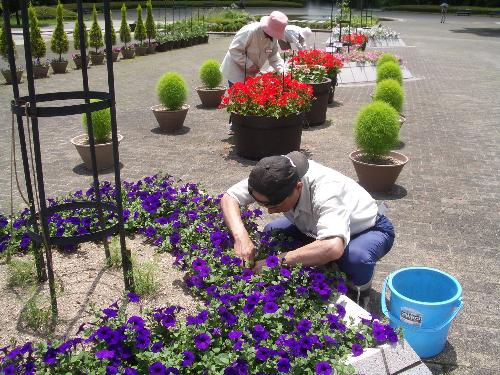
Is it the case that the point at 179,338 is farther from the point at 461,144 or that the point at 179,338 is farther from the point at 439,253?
the point at 461,144

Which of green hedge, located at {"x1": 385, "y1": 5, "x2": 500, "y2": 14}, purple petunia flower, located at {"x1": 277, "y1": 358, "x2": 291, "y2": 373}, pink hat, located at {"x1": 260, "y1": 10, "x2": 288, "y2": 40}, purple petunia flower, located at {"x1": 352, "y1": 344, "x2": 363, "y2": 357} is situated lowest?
purple petunia flower, located at {"x1": 352, "y1": 344, "x2": 363, "y2": 357}

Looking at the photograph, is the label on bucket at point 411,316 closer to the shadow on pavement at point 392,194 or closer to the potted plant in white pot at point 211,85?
the shadow on pavement at point 392,194

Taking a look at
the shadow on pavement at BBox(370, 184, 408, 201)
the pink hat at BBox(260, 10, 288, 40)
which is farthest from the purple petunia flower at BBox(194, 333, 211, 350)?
the pink hat at BBox(260, 10, 288, 40)

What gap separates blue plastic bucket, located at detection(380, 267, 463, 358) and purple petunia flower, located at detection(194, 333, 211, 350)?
1133 mm

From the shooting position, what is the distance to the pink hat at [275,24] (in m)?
6.62

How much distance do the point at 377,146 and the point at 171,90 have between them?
3.54 meters

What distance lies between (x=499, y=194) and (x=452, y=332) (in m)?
2.83

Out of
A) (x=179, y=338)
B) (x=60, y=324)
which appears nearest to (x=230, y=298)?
(x=179, y=338)

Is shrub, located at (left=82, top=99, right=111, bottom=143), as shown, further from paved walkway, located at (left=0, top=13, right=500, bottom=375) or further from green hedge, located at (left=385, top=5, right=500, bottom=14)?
green hedge, located at (left=385, top=5, right=500, bottom=14)

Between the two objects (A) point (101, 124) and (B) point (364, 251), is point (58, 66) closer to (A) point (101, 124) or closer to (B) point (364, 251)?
(A) point (101, 124)

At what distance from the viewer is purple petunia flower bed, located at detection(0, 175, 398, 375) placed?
2.22 metres

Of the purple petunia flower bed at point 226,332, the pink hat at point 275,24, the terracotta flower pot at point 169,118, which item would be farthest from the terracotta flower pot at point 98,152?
the purple petunia flower bed at point 226,332

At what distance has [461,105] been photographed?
10.3 metres

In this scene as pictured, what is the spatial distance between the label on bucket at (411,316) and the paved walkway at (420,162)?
31 cm
